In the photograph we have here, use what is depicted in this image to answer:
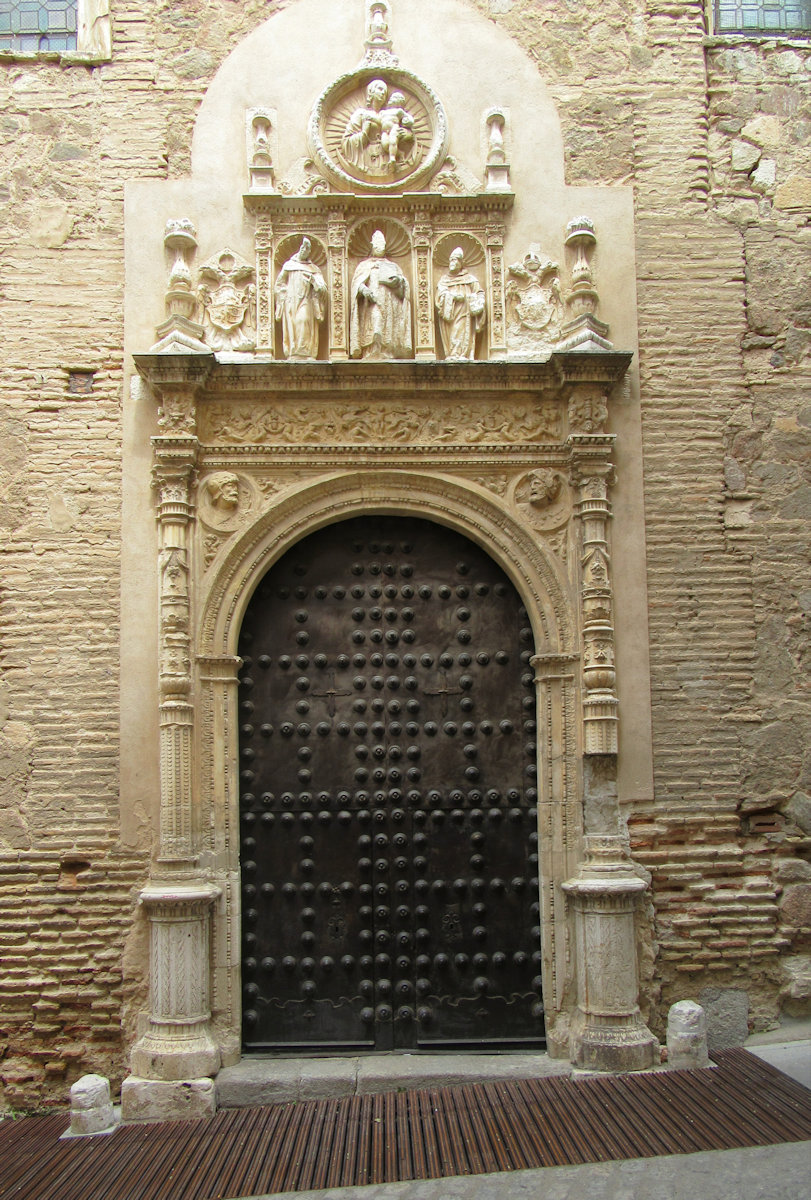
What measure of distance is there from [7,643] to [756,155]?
5.31 m

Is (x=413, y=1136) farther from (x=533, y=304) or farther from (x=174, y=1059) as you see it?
(x=533, y=304)

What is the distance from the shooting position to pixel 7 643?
543cm

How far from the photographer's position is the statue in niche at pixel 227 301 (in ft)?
18.6

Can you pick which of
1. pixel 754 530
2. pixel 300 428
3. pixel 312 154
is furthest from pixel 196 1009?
pixel 312 154

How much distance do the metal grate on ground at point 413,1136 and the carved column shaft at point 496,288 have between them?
4.02m

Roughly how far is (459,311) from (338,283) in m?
0.73

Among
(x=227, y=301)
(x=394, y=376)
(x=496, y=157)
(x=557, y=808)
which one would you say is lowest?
(x=557, y=808)

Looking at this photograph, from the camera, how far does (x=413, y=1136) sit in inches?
175

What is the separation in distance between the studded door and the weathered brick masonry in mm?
721

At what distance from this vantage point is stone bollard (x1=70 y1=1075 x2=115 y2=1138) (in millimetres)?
4711

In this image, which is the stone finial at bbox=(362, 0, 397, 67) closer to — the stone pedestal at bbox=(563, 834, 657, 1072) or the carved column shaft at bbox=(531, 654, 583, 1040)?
the carved column shaft at bbox=(531, 654, 583, 1040)

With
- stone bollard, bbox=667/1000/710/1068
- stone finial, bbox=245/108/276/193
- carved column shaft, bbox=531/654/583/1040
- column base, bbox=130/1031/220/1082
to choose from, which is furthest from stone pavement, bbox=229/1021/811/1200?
stone finial, bbox=245/108/276/193

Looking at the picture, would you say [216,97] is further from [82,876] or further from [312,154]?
[82,876]

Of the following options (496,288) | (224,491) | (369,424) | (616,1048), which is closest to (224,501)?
(224,491)
